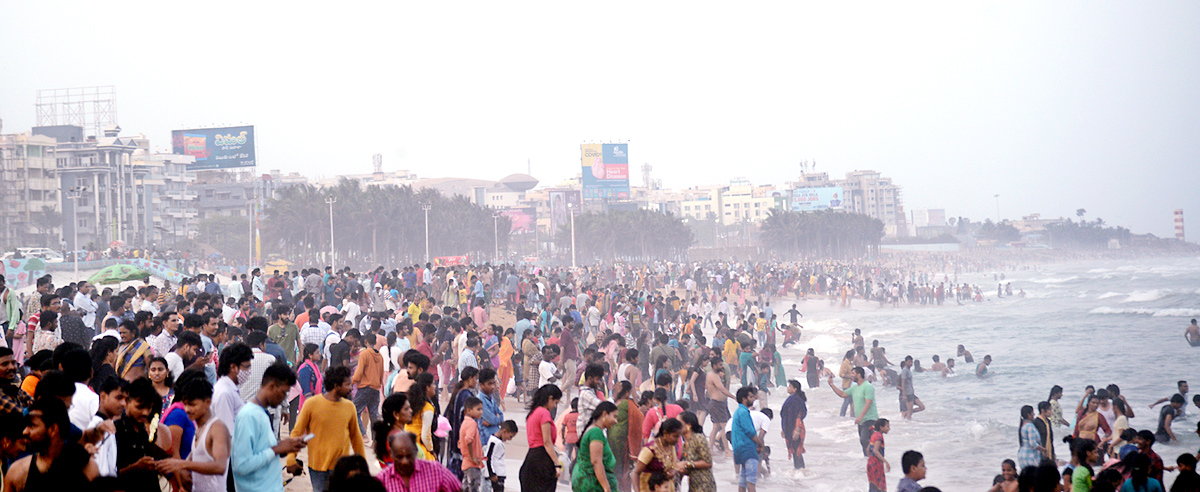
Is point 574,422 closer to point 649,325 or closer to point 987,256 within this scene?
point 649,325

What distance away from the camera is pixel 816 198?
149875mm

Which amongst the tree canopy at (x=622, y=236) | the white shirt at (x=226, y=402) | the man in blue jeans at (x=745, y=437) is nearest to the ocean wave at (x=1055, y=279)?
the tree canopy at (x=622, y=236)

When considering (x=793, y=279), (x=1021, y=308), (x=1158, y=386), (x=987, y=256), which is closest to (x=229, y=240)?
(x=793, y=279)

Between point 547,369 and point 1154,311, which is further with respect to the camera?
point 1154,311

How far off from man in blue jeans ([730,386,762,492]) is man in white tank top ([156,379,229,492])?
15.8ft

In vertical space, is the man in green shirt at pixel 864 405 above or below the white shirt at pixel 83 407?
below

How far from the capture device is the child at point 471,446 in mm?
6406

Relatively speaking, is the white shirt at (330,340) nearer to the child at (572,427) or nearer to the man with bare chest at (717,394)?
the child at (572,427)

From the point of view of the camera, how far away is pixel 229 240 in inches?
3027

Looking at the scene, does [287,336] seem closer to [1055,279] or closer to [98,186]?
[98,186]

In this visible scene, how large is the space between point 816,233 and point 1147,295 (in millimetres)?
46267

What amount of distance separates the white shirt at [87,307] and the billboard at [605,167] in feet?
298

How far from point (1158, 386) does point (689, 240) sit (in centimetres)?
7874

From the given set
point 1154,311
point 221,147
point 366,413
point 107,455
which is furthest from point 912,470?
point 221,147
